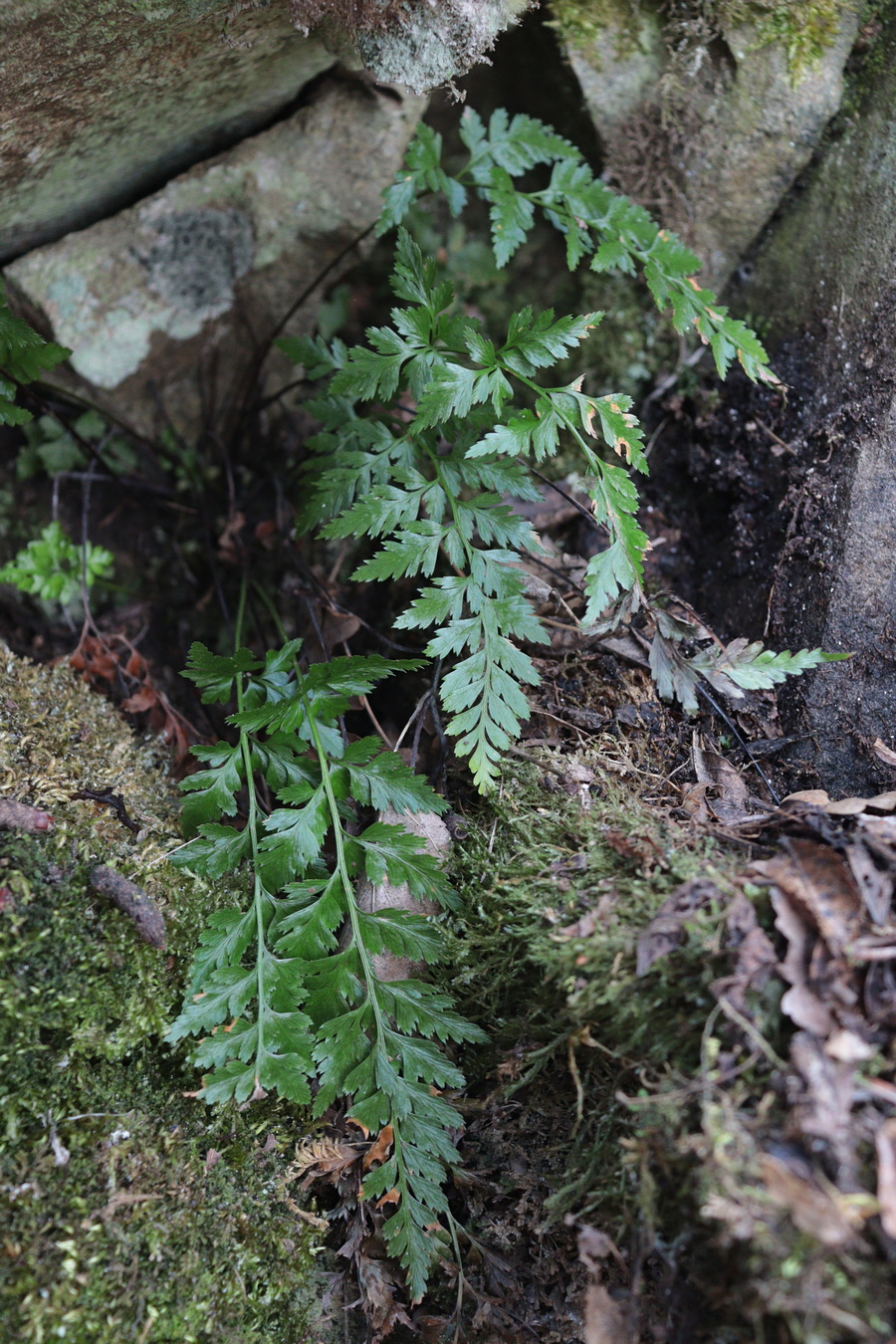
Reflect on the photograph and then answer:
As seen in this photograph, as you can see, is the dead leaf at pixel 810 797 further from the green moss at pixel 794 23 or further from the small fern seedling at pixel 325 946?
the green moss at pixel 794 23

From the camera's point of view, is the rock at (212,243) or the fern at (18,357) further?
the rock at (212,243)

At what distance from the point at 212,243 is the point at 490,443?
189 centimetres

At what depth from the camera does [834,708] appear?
266 centimetres

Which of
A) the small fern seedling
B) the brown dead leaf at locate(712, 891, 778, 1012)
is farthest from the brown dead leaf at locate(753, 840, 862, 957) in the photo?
the small fern seedling

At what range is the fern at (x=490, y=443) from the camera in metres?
2.40

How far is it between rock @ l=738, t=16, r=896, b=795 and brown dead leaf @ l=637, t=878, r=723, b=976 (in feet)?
2.86

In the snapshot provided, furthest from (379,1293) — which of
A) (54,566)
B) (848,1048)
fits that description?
(54,566)

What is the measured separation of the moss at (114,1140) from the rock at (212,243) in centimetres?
188

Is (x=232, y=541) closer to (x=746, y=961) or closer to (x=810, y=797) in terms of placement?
(x=810, y=797)

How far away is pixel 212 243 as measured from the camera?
339 centimetres

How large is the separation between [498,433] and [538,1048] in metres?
1.75

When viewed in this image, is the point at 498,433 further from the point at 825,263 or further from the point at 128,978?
the point at 128,978

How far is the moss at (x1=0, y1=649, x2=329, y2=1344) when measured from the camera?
190cm

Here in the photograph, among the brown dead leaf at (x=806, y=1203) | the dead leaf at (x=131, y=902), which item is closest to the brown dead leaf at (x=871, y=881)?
the brown dead leaf at (x=806, y=1203)
